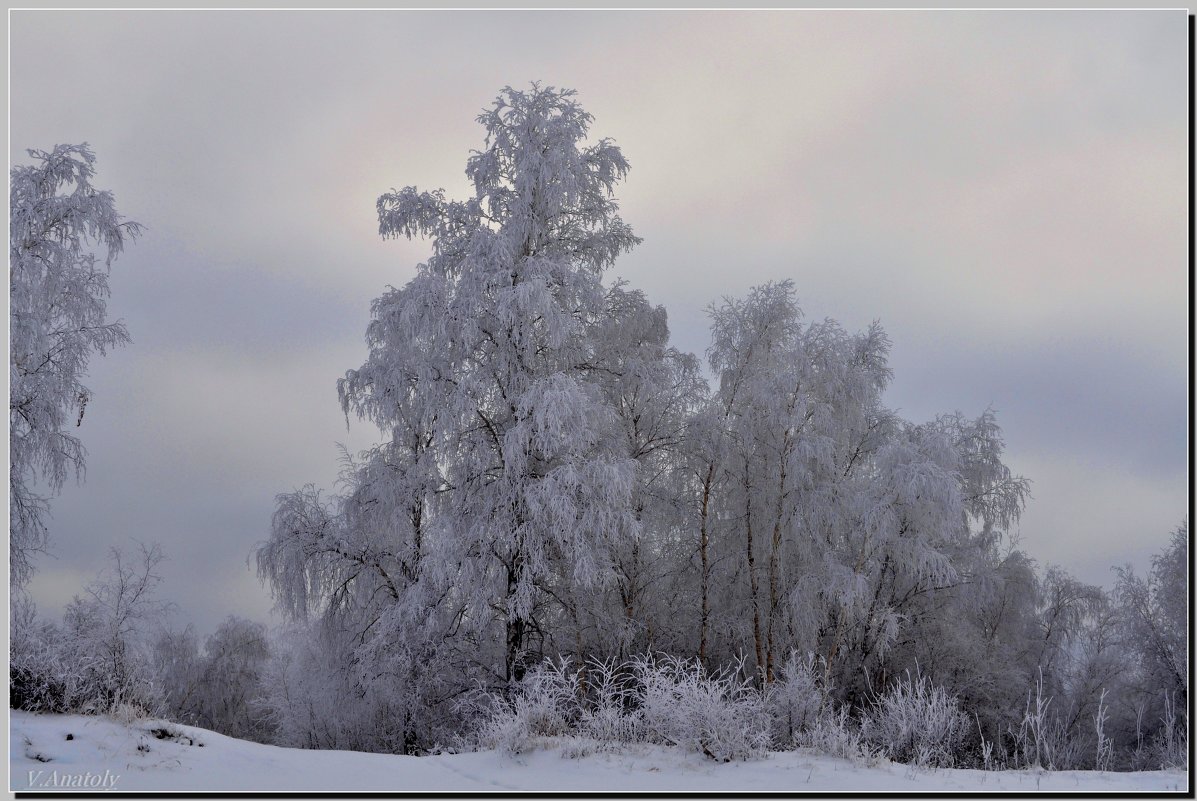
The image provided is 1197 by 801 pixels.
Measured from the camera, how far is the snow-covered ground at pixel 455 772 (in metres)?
5.92

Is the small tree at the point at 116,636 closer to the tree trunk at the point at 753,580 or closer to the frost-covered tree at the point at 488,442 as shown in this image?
the frost-covered tree at the point at 488,442

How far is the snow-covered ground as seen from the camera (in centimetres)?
592

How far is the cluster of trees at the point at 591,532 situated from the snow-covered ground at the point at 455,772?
350 mm

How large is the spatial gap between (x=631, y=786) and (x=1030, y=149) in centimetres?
894

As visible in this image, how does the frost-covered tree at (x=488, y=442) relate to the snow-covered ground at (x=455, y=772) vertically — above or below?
above

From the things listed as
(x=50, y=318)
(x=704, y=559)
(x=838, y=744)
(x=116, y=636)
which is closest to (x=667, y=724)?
(x=838, y=744)

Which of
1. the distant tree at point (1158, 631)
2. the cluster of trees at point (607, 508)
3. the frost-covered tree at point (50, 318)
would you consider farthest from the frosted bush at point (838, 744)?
the distant tree at point (1158, 631)

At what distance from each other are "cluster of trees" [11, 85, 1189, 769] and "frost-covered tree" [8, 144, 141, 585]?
39mm

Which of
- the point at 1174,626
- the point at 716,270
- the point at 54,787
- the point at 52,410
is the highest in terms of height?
the point at 716,270

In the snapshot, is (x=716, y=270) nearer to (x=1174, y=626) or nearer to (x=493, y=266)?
(x=493, y=266)

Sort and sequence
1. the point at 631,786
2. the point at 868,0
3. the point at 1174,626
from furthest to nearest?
1. the point at 1174,626
2. the point at 868,0
3. the point at 631,786

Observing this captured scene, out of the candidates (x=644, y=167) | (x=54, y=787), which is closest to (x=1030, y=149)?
(x=644, y=167)

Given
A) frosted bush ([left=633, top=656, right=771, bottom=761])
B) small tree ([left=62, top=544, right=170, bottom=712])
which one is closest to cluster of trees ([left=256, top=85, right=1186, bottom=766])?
small tree ([left=62, top=544, right=170, bottom=712])

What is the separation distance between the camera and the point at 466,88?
11.0 meters
